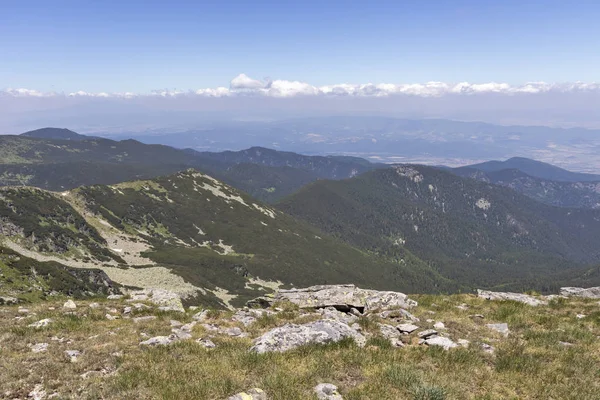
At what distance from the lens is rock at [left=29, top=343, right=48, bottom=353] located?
12264 millimetres

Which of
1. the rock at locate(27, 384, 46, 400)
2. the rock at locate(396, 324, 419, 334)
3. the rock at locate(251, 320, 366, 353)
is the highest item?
the rock at locate(27, 384, 46, 400)

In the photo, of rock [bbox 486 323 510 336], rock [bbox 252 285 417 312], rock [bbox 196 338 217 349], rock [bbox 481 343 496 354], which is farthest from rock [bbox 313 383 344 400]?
rock [bbox 252 285 417 312]

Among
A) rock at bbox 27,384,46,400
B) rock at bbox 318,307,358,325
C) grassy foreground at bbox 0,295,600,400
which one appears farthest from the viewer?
rock at bbox 318,307,358,325

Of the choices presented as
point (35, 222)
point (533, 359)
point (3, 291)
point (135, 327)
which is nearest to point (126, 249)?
point (35, 222)

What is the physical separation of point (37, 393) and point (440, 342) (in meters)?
13.3

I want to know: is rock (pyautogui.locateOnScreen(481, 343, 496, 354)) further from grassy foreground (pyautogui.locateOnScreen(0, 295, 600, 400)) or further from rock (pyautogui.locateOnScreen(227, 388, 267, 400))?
rock (pyautogui.locateOnScreen(227, 388, 267, 400))

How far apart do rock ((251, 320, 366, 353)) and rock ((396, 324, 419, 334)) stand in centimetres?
247

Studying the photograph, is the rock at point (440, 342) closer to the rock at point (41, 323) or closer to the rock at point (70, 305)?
the rock at point (41, 323)

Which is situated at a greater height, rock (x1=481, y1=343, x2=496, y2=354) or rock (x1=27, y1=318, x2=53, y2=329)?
rock (x1=481, y1=343, x2=496, y2=354)

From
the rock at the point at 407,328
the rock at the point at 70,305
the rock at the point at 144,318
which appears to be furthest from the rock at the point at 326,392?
the rock at the point at 70,305

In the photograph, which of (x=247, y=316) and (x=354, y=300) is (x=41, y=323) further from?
(x=354, y=300)

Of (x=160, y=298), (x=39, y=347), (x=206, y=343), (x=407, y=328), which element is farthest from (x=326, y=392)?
(x=160, y=298)

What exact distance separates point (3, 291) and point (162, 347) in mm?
76082

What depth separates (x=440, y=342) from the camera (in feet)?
41.9
